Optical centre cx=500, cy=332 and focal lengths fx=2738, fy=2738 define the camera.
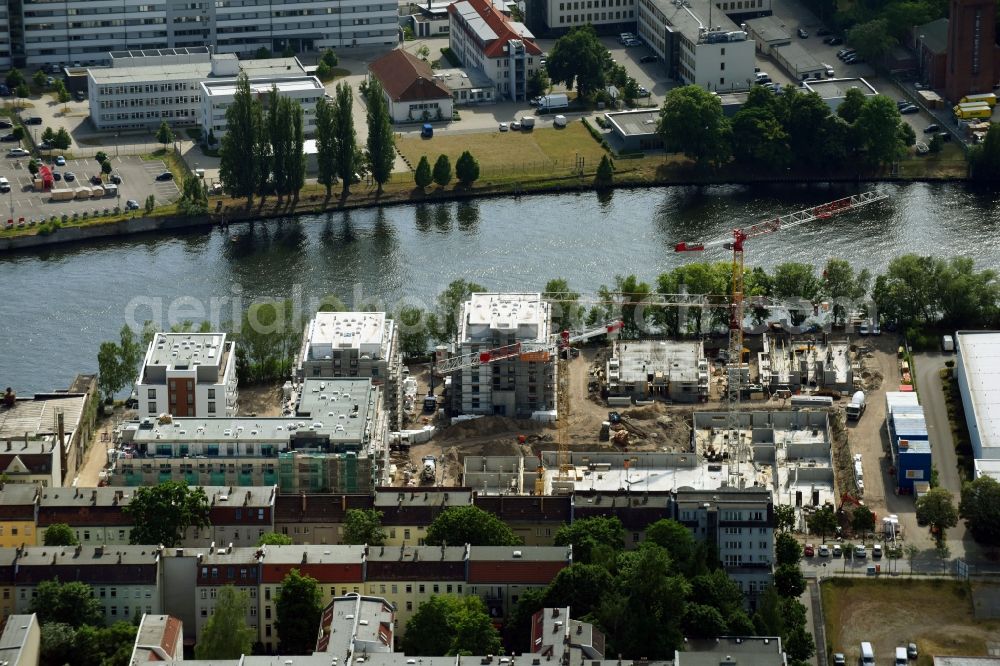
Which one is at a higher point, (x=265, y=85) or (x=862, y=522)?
(x=265, y=85)

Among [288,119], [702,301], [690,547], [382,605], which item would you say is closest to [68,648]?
[382,605]

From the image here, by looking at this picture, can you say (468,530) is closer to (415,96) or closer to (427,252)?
(427,252)

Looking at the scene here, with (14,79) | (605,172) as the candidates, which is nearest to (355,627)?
(605,172)

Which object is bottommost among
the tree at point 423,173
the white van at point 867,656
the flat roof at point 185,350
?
the white van at point 867,656

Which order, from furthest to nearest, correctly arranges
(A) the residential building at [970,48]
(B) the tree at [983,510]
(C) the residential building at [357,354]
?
(A) the residential building at [970,48] → (C) the residential building at [357,354] → (B) the tree at [983,510]

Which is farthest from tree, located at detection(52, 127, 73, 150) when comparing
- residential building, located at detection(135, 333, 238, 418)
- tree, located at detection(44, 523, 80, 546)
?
tree, located at detection(44, 523, 80, 546)

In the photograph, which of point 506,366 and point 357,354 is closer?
point 357,354

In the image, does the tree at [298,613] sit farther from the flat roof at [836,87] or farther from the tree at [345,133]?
the flat roof at [836,87]

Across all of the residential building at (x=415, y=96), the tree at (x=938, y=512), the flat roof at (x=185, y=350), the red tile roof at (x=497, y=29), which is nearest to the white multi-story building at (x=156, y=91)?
the residential building at (x=415, y=96)
